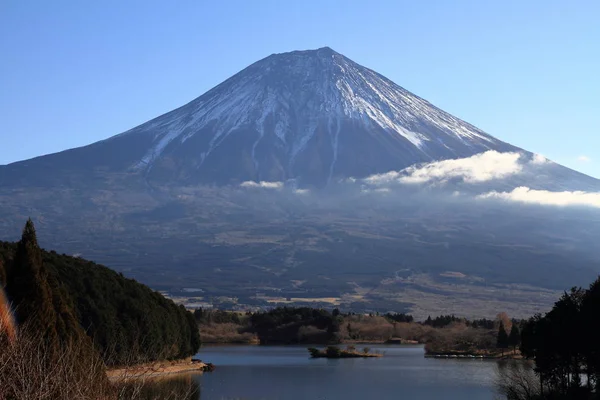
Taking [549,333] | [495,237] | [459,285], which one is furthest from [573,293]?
[495,237]

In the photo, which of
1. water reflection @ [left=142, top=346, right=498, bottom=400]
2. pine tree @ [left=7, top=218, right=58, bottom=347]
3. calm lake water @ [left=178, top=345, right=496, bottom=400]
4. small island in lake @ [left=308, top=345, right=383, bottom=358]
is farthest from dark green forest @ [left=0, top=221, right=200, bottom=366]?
small island in lake @ [left=308, top=345, right=383, bottom=358]

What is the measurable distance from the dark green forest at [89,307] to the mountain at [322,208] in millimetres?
65129

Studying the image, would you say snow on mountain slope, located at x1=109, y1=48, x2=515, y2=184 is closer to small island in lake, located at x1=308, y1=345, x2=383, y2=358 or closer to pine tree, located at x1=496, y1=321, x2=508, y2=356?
small island in lake, located at x1=308, y1=345, x2=383, y2=358

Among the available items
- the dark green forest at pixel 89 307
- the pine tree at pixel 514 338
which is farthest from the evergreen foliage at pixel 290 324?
the dark green forest at pixel 89 307

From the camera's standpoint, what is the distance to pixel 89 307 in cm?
3666

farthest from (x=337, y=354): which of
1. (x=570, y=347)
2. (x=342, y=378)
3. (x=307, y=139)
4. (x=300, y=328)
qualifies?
(x=307, y=139)

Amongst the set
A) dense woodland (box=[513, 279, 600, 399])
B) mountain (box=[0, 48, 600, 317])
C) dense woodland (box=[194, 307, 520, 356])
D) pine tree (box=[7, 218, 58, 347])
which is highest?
mountain (box=[0, 48, 600, 317])

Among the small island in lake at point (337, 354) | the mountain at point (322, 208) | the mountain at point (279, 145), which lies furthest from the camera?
the mountain at point (279, 145)

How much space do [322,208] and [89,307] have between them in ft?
438

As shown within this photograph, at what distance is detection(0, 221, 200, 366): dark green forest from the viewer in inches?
860

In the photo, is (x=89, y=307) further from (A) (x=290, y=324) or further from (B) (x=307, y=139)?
(B) (x=307, y=139)

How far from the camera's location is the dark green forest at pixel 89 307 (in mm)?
21844

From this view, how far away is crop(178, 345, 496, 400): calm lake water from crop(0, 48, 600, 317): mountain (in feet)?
163

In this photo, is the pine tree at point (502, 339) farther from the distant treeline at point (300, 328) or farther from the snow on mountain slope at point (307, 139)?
the snow on mountain slope at point (307, 139)
